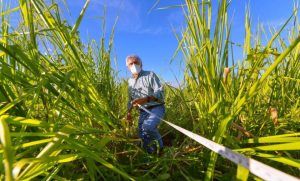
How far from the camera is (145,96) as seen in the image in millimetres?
2121

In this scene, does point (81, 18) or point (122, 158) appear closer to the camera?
point (81, 18)

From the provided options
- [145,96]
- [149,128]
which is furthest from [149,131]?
[145,96]

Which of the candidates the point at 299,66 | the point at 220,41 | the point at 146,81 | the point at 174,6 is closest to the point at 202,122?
the point at 220,41

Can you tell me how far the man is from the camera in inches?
71.1

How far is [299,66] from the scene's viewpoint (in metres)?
1.23

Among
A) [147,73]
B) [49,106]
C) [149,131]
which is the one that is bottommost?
[149,131]

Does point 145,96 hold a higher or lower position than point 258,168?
higher

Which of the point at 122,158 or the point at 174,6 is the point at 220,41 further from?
the point at 122,158

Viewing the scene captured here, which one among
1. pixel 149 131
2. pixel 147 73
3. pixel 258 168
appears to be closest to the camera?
pixel 258 168

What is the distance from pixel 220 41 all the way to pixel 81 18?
1.45ft

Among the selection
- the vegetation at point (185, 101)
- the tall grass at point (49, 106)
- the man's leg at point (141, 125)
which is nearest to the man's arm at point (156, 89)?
the man's leg at point (141, 125)

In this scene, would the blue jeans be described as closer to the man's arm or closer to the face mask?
the man's arm

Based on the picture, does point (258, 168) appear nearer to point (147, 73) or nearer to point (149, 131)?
point (149, 131)

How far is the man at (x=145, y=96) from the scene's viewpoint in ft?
5.93
